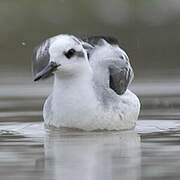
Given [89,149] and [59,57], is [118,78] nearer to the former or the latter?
[59,57]

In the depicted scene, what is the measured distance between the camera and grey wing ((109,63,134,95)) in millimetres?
12703

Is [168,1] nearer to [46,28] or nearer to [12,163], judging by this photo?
[46,28]

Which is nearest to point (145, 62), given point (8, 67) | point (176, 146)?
point (8, 67)

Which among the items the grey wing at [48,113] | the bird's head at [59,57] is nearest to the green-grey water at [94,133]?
the grey wing at [48,113]

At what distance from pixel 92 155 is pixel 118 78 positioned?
2.77 metres

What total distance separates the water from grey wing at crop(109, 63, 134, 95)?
1.35 ft

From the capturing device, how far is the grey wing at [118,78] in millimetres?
12703

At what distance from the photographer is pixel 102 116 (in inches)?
478

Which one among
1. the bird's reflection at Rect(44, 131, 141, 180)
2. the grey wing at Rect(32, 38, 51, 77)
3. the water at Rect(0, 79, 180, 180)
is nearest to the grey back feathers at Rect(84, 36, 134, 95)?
the water at Rect(0, 79, 180, 180)

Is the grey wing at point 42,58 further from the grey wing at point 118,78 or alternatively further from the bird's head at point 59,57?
the grey wing at point 118,78

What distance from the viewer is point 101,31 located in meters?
25.1

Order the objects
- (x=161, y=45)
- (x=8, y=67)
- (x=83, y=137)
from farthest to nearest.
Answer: (x=161, y=45) < (x=8, y=67) < (x=83, y=137)

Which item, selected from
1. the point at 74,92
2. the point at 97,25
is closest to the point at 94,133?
the point at 74,92

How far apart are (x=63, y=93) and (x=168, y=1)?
15.7 meters
